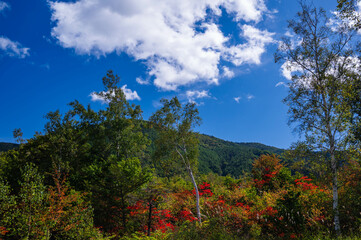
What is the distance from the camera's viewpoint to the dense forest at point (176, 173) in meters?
8.02

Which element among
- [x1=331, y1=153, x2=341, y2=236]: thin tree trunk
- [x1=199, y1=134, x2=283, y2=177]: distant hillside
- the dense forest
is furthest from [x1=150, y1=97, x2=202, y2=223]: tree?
[x1=199, y1=134, x2=283, y2=177]: distant hillside

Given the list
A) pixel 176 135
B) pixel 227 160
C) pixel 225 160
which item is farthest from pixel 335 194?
pixel 227 160

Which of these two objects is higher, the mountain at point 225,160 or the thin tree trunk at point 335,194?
the mountain at point 225,160

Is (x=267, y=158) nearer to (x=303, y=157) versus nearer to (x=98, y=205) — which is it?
(x=303, y=157)

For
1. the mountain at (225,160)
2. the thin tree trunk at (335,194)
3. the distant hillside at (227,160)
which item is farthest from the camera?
the distant hillside at (227,160)

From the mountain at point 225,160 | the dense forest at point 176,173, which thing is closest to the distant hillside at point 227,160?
the mountain at point 225,160

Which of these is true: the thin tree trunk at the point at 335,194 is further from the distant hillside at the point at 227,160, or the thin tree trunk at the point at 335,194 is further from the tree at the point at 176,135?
the distant hillside at the point at 227,160

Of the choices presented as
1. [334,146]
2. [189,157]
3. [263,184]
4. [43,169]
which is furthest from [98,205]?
[263,184]

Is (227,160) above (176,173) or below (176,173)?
above

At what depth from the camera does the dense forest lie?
802 centimetres

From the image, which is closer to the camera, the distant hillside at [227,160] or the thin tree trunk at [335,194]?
the thin tree trunk at [335,194]

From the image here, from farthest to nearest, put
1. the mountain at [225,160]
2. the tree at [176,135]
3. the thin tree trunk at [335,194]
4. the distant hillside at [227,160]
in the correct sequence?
the distant hillside at [227,160], the mountain at [225,160], the tree at [176,135], the thin tree trunk at [335,194]

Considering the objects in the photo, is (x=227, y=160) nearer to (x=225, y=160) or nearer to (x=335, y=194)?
(x=225, y=160)

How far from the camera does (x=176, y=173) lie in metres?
16.0
